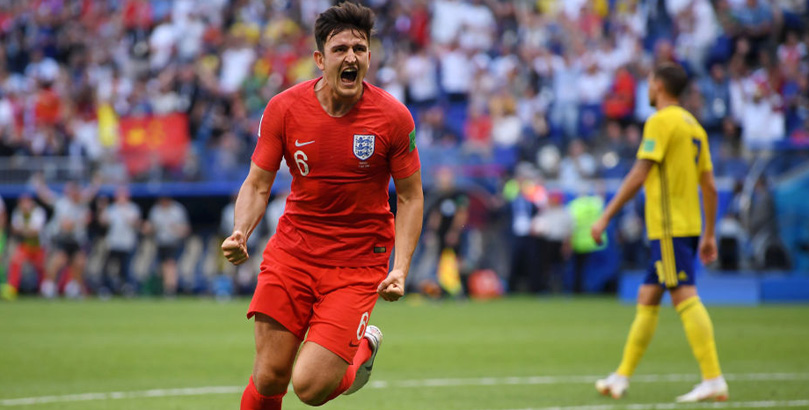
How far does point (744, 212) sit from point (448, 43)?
7801 mm

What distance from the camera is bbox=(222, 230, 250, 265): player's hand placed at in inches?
204

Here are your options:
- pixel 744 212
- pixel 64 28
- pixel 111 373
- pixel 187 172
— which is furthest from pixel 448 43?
pixel 111 373

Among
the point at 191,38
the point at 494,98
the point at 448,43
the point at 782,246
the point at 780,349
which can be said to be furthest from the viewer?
the point at 191,38

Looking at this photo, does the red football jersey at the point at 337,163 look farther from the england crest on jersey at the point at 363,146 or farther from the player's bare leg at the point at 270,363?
the player's bare leg at the point at 270,363

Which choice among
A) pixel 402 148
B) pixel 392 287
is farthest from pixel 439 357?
pixel 392 287

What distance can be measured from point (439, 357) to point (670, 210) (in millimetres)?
3820

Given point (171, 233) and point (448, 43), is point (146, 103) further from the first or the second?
point (448, 43)

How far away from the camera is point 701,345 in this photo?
311 inches

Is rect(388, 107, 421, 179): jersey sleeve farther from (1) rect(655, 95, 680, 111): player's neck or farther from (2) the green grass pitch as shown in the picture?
(1) rect(655, 95, 680, 111): player's neck

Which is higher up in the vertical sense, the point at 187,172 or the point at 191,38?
the point at 191,38

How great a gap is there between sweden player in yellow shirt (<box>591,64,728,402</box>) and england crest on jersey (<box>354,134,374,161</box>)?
9.38ft

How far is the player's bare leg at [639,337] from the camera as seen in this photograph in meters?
8.11

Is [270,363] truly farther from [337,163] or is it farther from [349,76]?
[349,76]

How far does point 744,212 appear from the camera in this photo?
19.1 meters
